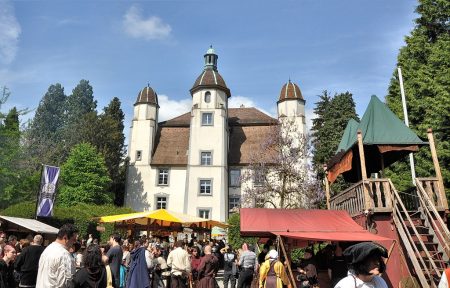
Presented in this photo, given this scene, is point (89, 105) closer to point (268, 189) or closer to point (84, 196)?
point (84, 196)

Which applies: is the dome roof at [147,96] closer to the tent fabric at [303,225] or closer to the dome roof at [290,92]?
the dome roof at [290,92]

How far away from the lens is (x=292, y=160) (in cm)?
3142

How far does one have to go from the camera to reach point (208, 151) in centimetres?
4112

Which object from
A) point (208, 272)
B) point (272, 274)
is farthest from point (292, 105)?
point (272, 274)

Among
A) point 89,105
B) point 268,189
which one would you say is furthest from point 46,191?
point 89,105

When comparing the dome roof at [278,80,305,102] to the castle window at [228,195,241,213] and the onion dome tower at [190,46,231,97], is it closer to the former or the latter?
the onion dome tower at [190,46,231,97]

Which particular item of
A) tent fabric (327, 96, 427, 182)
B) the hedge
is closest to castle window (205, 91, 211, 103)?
the hedge

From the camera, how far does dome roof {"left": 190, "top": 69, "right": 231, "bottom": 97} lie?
42.7 m

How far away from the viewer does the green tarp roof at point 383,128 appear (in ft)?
42.3

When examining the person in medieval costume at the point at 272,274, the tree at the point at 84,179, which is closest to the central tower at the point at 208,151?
the tree at the point at 84,179

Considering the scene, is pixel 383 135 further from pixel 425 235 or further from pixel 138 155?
pixel 138 155

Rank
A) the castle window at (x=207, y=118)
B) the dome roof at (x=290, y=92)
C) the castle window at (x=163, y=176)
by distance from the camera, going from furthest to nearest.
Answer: the dome roof at (x=290, y=92) < the castle window at (x=163, y=176) < the castle window at (x=207, y=118)

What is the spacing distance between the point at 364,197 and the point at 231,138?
34202mm

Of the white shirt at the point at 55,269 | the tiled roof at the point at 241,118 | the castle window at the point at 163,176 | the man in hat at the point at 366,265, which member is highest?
the tiled roof at the point at 241,118
